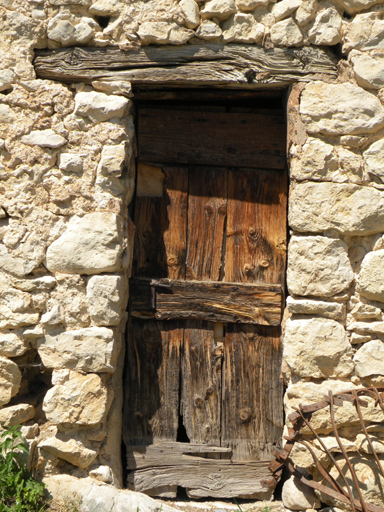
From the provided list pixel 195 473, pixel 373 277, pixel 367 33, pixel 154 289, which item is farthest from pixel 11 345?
pixel 367 33

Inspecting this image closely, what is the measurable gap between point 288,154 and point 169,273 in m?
0.97

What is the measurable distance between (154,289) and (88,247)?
1.66 ft

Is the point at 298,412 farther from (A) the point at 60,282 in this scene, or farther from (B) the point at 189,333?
(A) the point at 60,282

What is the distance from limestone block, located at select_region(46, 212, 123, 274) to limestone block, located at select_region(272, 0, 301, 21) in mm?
1349

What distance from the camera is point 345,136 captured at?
2486mm

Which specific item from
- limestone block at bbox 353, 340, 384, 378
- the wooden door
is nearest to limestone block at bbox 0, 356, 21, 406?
the wooden door

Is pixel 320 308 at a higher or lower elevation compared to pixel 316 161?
lower

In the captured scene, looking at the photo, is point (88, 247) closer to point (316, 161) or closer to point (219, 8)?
point (316, 161)

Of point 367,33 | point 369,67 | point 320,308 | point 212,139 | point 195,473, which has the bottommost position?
point 195,473

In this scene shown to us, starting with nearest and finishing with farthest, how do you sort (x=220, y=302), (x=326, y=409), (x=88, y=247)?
(x=326, y=409)
(x=88, y=247)
(x=220, y=302)

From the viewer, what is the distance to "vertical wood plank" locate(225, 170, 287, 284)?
2.88 meters

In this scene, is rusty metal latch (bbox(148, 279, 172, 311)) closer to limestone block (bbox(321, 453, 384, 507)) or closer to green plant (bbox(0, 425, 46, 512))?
green plant (bbox(0, 425, 46, 512))

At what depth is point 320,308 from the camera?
2.48 metres

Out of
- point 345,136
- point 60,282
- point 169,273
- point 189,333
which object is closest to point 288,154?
point 345,136
